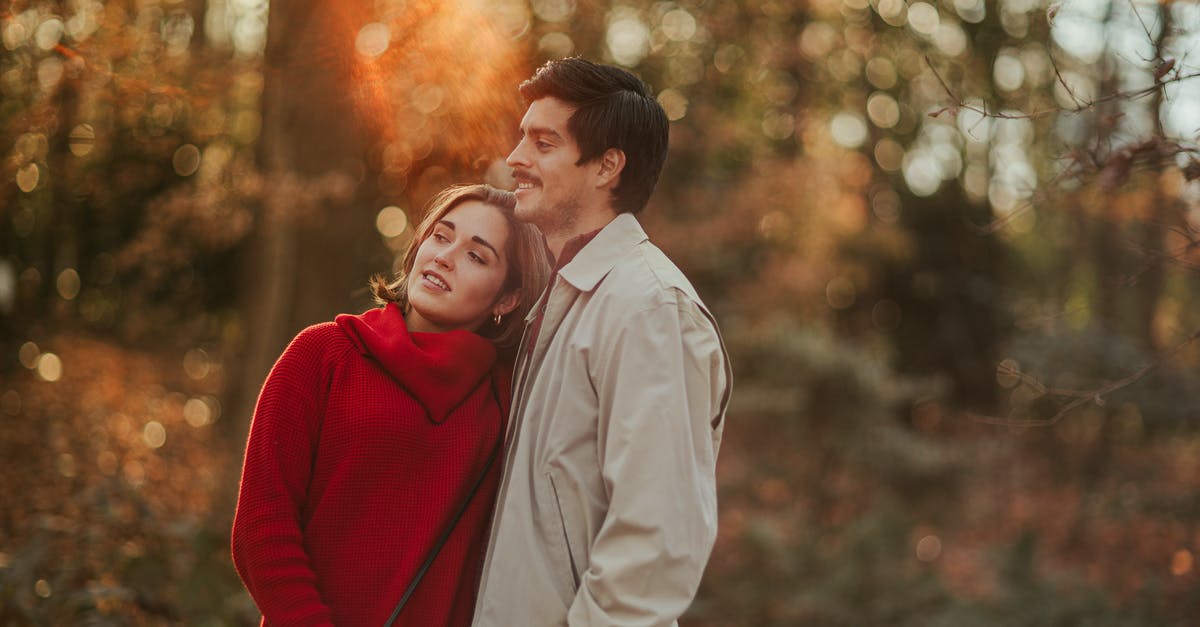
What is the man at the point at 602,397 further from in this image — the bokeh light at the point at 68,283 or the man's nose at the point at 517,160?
the bokeh light at the point at 68,283

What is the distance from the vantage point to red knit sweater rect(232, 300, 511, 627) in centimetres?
221

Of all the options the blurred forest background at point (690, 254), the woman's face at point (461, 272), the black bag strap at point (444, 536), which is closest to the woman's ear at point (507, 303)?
the woman's face at point (461, 272)

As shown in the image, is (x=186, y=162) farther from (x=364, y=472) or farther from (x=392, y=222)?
(x=364, y=472)

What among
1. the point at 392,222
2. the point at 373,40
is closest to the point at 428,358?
the point at 373,40

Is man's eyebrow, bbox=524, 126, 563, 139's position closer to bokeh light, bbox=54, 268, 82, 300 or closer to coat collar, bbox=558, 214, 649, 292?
coat collar, bbox=558, 214, 649, 292

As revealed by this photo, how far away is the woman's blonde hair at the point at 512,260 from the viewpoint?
262cm

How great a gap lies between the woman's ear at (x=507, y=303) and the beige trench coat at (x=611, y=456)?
25 centimetres

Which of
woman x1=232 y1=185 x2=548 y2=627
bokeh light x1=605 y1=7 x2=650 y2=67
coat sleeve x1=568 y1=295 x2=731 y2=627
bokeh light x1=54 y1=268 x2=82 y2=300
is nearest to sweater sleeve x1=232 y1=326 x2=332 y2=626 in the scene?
woman x1=232 y1=185 x2=548 y2=627

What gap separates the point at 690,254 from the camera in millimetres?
9453

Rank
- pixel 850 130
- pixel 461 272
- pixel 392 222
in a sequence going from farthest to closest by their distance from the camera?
pixel 850 130
pixel 392 222
pixel 461 272

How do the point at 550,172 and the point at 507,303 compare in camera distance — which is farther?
the point at 507,303

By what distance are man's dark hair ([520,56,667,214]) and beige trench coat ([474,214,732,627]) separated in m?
0.19

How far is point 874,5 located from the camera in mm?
12906

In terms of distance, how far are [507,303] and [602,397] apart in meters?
0.54
